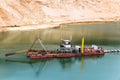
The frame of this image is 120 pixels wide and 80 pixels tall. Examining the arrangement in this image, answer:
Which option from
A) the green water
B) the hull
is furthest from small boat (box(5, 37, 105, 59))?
the green water

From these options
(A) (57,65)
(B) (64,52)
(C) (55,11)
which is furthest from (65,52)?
(C) (55,11)

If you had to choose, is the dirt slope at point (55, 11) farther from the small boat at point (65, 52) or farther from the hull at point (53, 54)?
the hull at point (53, 54)

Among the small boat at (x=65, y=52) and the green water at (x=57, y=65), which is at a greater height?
the small boat at (x=65, y=52)

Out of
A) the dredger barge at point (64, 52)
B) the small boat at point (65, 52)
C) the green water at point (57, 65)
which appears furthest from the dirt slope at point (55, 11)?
the small boat at point (65, 52)

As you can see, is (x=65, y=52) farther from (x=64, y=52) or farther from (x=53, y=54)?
(x=53, y=54)

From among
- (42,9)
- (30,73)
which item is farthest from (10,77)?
(42,9)

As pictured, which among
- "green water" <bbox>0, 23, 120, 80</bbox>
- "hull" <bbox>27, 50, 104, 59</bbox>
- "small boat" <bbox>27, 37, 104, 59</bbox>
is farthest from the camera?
"small boat" <bbox>27, 37, 104, 59</bbox>

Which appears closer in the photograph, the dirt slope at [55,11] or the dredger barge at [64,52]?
the dredger barge at [64,52]

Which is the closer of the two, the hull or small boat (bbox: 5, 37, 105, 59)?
the hull

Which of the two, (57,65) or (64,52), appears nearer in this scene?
(57,65)

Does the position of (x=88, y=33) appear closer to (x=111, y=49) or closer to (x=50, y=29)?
(x=50, y=29)

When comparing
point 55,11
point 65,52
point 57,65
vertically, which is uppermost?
point 55,11

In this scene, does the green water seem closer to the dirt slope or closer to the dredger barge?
the dredger barge
